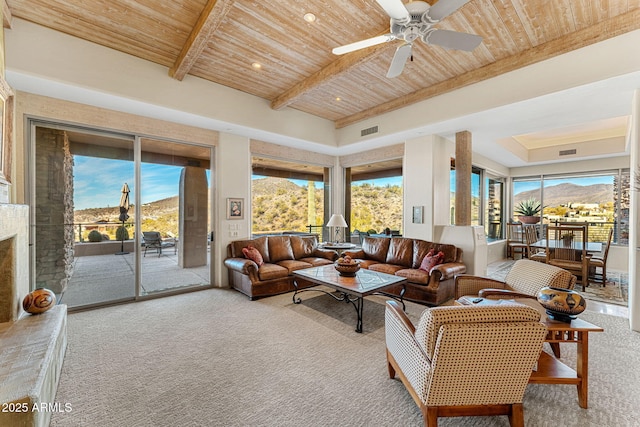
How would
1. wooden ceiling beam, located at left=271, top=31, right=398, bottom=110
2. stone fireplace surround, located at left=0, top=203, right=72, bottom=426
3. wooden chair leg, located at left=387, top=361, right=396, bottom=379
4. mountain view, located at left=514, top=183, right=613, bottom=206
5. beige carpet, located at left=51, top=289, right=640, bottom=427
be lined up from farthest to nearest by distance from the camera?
mountain view, located at left=514, top=183, right=613, bottom=206 → wooden ceiling beam, located at left=271, top=31, right=398, bottom=110 → wooden chair leg, located at left=387, top=361, right=396, bottom=379 → beige carpet, located at left=51, top=289, right=640, bottom=427 → stone fireplace surround, located at left=0, top=203, right=72, bottom=426

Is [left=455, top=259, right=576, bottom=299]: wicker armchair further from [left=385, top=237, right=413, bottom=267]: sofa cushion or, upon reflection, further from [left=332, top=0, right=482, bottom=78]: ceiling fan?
[left=332, top=0, right=482, bottom=78]: ceiling fan

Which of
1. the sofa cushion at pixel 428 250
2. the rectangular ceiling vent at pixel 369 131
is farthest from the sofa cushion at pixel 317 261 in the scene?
the rectangular ceiling vent at pixel 369 131

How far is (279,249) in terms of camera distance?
5.48m

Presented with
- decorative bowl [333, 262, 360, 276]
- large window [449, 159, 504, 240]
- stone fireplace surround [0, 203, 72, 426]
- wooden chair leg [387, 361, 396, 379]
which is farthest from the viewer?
large window [449, 159, 504, 240]

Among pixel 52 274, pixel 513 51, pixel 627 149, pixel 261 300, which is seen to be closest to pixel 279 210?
pixel 261 300

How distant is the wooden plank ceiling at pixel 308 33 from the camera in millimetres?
2842

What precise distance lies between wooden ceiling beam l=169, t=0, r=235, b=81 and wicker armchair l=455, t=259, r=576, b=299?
12.6ft

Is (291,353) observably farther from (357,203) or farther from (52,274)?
(357,203)

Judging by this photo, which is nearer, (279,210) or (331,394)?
(331,394)

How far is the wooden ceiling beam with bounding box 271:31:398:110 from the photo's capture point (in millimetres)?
3295

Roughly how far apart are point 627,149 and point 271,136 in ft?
25.9

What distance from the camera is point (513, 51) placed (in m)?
3.59

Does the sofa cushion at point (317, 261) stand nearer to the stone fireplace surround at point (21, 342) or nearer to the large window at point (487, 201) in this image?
the stone fireplace surround at point (21, 342)

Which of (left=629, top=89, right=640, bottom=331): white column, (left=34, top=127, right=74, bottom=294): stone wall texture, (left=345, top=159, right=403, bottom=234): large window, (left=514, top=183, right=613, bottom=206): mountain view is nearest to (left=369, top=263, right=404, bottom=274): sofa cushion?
(left=345, top=159, right=403, bottom=234): large window
